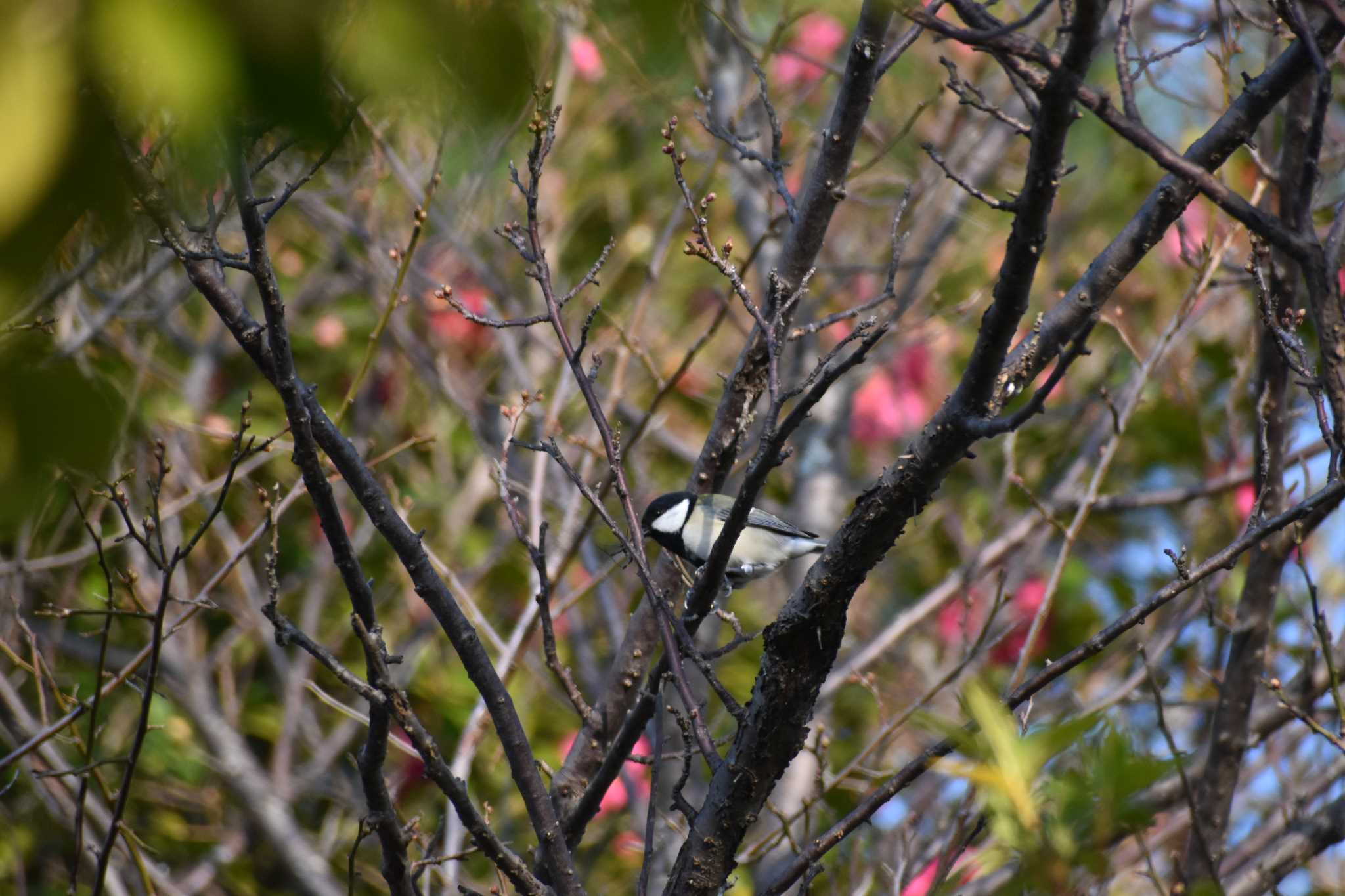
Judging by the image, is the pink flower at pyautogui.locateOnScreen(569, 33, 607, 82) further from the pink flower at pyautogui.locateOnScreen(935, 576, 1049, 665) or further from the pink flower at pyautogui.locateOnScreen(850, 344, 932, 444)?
the pink flower at pyautogui.locateOnScreen(935, 576, 1049, 665)

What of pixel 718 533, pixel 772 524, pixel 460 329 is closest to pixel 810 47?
pixel 460 329

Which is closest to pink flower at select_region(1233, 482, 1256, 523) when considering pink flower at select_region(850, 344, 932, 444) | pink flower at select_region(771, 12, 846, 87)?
pink flower at select_region(850, 344, 932, 444)

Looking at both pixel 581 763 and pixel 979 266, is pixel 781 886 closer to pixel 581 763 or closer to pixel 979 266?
pixel 581 763

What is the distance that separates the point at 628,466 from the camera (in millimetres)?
4484

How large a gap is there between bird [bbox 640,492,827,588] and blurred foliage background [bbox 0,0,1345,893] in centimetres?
26

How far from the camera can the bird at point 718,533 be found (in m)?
3.52

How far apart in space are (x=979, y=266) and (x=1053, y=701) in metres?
2.12

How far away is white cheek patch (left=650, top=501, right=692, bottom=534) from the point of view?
11.4 feet

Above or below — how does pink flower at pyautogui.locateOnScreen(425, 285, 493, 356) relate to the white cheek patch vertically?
above

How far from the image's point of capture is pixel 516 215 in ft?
14.8

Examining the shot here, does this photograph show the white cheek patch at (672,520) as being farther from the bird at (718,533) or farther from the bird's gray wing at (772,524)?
the bird's gray wing at (772,524)

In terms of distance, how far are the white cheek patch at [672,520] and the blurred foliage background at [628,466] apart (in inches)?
10.1

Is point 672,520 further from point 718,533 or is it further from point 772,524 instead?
point 772,524

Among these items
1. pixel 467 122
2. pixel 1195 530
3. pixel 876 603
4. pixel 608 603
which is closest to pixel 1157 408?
pixel 1195 530
